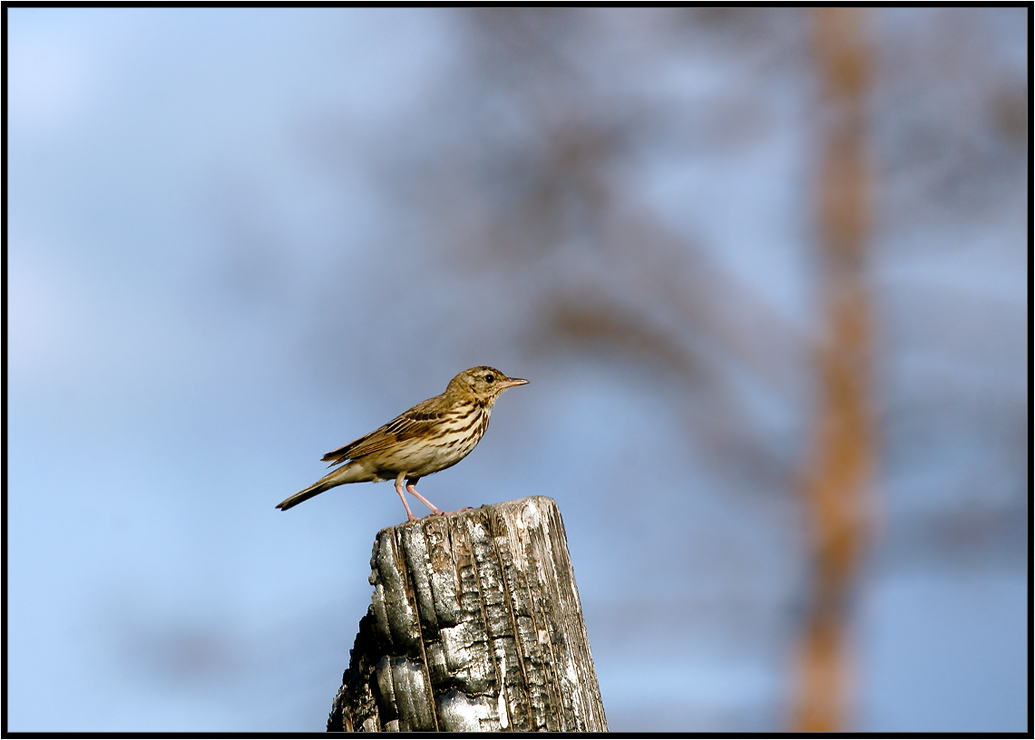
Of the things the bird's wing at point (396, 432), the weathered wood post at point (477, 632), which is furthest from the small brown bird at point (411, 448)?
the weathered wood post at point (477, 632)

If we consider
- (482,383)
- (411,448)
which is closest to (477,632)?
(411,448)

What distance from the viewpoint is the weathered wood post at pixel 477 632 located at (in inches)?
119

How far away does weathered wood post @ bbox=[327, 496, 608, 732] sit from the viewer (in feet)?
9.96

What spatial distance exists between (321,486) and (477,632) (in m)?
4.00

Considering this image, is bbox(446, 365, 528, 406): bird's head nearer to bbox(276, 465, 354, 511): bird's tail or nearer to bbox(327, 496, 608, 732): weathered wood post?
bbox(276, 465, 354, 511): bird's tail

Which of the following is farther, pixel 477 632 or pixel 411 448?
pixel 411 448

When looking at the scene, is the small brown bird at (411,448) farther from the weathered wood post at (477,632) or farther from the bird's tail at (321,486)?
the weathered wood post at (477,632)

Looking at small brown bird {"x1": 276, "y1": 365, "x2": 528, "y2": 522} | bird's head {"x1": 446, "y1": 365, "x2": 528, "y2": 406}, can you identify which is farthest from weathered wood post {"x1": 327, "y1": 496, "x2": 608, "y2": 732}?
bird's head {"x1": 446, "y1": 365, "x2": 528, "y2": 406}

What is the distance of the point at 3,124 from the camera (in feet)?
20.2

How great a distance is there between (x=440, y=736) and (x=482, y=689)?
0.20 meters

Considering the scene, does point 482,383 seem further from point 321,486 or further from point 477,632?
point 477,632

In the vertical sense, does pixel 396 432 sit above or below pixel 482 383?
below

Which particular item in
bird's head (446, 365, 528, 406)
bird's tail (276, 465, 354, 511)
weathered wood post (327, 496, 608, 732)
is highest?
bird's head (446, 365, 528, 406)

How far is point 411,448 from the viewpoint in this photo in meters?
6.88
